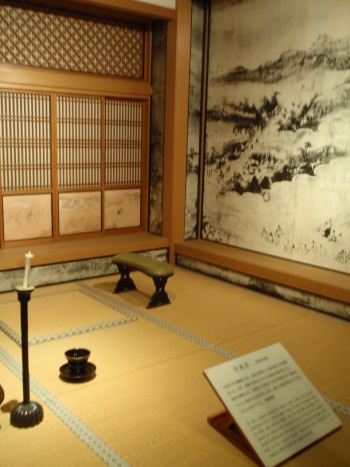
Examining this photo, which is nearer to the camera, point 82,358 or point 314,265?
point 82,358

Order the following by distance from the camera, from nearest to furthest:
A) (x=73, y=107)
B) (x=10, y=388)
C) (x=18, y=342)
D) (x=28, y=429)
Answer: (x=28, y=429)
(x=10, y=388)
(x=18, y=342)
(x=73, y=107)

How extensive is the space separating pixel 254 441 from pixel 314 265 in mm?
2650

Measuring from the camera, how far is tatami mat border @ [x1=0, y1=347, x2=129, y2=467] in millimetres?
2310

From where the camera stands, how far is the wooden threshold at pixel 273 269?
166 inches

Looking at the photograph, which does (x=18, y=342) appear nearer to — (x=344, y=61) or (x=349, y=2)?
(x=344, y=61)

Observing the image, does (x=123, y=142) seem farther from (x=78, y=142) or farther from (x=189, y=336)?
(x=189, y=336)

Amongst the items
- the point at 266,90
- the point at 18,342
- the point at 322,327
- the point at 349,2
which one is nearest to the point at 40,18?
the point at 266,90

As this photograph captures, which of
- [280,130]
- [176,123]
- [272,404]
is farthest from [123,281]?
[272,404]

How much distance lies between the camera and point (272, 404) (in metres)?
2.42

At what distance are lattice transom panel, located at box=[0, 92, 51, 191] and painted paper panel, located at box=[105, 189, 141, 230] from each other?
0.76 m

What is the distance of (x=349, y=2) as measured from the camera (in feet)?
13.7

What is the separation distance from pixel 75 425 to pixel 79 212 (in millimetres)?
3174

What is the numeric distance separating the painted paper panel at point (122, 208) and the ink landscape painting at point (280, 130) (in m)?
0.80

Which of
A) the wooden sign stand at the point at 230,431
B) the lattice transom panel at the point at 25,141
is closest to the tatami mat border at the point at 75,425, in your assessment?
the wooden sign stand at the point at 230,431
